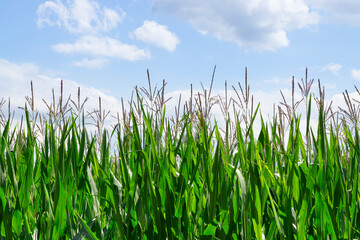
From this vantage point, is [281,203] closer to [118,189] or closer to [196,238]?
[196,238]

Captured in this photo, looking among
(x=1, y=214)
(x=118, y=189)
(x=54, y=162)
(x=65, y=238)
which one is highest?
(x=54, y=162)

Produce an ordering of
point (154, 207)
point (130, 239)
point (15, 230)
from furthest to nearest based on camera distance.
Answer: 1. point (15, 230)
2. point (130, 239)
3. point (154, 207)

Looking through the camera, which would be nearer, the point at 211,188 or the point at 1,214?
the point at 211,188

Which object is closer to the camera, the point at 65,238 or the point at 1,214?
the point at 1,214

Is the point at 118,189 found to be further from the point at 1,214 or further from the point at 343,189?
the point at 343,189

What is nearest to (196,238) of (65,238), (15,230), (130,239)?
(130,239)

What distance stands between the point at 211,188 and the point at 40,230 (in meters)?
0.95

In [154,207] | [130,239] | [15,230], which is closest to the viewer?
[154,207]

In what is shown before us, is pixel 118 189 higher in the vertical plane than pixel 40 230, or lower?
higher

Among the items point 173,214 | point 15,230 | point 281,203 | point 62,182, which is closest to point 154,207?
point 173,214

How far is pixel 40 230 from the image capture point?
6.91 feet

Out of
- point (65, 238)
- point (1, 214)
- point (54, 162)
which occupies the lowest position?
point (65, 238)

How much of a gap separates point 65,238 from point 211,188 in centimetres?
89

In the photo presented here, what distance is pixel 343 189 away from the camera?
183 centimetres
